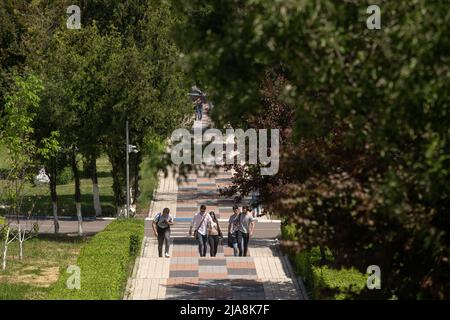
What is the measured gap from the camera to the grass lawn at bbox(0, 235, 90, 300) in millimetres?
21719

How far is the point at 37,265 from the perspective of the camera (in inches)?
1033

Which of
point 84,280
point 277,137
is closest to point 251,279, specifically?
point 277,137

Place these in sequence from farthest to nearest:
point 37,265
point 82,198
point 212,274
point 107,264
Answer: point 82,198, point 37,265, point 212,274, point 107,264

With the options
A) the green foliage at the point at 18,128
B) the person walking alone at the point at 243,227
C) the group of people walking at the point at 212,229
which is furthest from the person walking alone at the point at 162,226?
the green foliage at the point at 18,128

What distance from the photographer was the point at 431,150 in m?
10.1

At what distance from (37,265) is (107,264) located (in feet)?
19.9

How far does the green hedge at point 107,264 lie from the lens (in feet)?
57.4

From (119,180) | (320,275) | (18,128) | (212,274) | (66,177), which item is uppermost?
(18,128)

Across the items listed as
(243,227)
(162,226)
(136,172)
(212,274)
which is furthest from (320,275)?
(136,172)

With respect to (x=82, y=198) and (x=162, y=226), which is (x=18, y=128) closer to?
(x=162, y=226)

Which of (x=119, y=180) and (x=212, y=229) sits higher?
(x=212, y=229)

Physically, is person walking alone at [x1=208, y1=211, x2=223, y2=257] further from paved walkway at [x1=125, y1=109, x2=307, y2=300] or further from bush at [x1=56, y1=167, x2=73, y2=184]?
bush at [x1=56, y1=167, x2=73, y2=184]

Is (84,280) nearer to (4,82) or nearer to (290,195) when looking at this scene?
(290,195)
